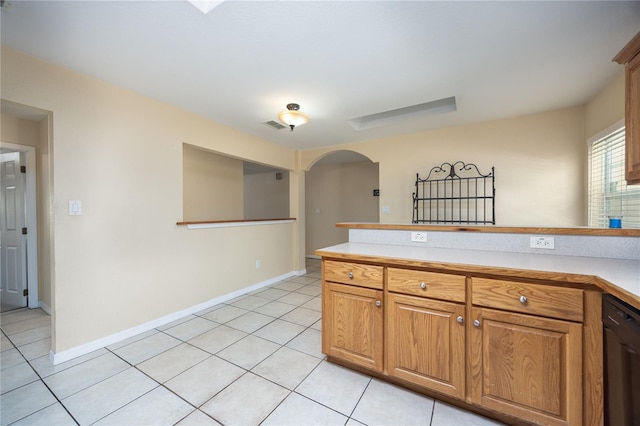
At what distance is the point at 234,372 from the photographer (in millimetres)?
1838

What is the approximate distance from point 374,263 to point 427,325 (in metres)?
0.47

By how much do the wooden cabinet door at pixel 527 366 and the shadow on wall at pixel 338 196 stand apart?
4278 mm

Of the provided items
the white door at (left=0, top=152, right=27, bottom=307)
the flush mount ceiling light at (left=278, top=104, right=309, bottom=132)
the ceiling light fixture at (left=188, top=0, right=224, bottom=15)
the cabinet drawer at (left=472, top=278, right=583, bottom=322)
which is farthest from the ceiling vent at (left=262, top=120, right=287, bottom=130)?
the white door at (left=0, top=152, right=27, bottom=307)

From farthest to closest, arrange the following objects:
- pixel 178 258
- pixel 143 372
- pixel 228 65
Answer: pixel 178 258, pixel 228 65, pixel 143 372

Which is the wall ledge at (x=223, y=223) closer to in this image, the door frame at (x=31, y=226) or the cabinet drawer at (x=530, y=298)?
the door frame at (x=31, y=226)

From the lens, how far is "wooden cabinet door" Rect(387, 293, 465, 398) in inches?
55.9

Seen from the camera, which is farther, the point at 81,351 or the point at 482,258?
the point at 81,351

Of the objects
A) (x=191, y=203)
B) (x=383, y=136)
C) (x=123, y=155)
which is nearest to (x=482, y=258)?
(x=383, y=136)

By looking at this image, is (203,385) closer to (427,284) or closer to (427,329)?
(427,329)

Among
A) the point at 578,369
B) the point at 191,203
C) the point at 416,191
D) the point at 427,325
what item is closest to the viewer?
the point at 578,369

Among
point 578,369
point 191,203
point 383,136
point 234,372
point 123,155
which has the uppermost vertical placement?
point 383,136

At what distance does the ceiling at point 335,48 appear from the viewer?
1464 millimetres

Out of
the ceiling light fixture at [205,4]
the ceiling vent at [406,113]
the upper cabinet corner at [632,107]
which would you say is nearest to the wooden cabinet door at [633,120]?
the upper cabinet corner at [632,107]

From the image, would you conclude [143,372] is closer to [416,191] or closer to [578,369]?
[578,369]
